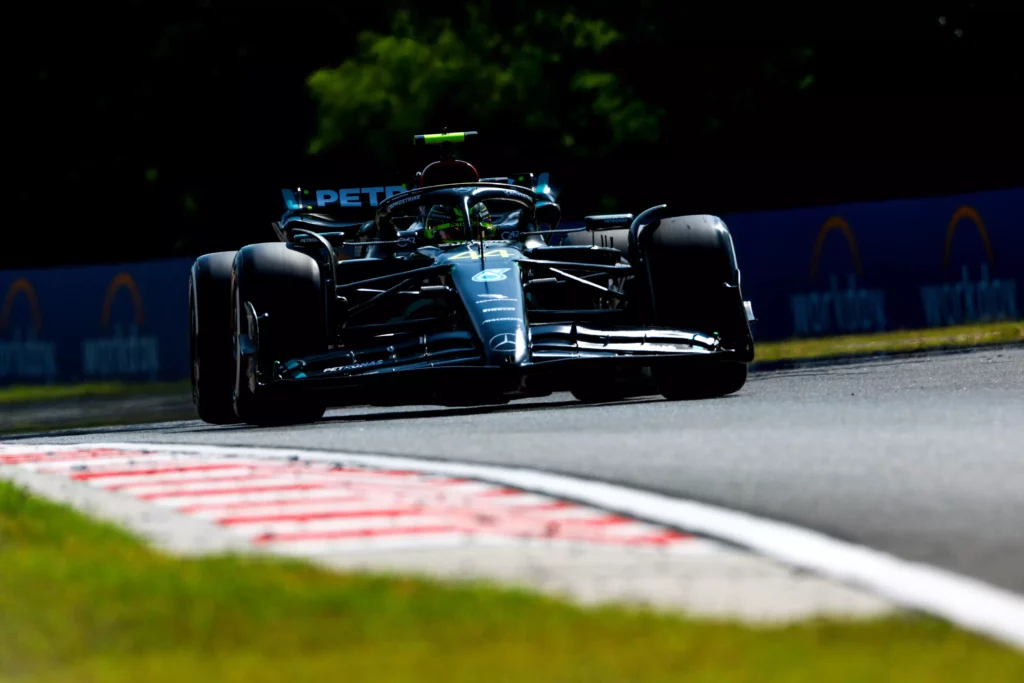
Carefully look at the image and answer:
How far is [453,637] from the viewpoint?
500cm

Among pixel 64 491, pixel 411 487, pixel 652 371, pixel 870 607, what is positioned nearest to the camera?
pixel 870 607

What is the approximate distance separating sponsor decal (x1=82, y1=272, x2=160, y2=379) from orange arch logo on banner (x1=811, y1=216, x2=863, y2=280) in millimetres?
9785

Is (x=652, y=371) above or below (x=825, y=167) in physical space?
below

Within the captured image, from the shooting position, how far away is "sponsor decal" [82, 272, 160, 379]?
99.4ft

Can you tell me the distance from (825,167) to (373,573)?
112 feet

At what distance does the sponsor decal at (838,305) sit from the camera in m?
26.1

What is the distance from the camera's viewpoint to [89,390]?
1133 inches

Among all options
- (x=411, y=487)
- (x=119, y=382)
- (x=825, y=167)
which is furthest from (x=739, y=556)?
(x=825, y=167)

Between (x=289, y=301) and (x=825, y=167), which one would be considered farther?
(x=825, y=167)

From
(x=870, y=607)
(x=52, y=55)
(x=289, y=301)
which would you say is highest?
(x=52, y=55)

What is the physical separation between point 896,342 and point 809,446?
13708mm

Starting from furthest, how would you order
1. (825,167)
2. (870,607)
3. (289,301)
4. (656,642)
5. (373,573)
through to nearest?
1. (825,167)
2. (289,301)
3. (373,573)
4. (870,607)
5. (656,642)

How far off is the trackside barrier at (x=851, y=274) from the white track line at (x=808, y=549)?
1749 centimetres

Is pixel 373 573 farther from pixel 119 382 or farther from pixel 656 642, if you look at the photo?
pixel 119 382
